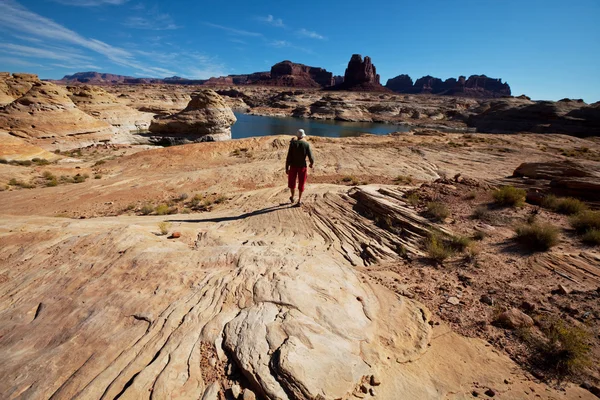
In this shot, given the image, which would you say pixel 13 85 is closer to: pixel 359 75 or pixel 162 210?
pixel 162 210

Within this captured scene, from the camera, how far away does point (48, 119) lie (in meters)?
20.9

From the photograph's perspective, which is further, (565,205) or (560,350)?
(565,205)

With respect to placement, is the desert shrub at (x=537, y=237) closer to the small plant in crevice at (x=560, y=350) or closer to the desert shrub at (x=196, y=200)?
the small plant in crevice at (x=560, y=350)

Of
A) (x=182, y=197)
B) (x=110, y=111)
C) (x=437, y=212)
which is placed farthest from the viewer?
(x=110, y=111)

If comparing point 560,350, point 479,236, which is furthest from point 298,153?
point 560,350

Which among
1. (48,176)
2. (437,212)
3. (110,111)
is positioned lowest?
(48,176)

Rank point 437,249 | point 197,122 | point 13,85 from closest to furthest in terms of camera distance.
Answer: point 437,249
point 197,122
point 13,85

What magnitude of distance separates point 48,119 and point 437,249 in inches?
1071

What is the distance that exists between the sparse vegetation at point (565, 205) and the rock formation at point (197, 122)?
24.5 m

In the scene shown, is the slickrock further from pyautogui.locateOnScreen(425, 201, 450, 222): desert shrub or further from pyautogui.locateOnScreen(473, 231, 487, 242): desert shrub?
pyautogui.locateOnScreen(473, 231, 487, 242): desert shrub

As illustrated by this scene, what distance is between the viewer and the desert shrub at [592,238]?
5.25 meters

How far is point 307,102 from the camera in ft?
329

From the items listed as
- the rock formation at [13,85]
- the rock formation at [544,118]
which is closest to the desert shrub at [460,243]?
the rock formation at [13,85]

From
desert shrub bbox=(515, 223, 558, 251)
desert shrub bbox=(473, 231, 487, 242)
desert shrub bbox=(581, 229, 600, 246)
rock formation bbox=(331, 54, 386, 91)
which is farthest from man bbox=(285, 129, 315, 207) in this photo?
rock formation bbox=(331, 54, 386, 91)
